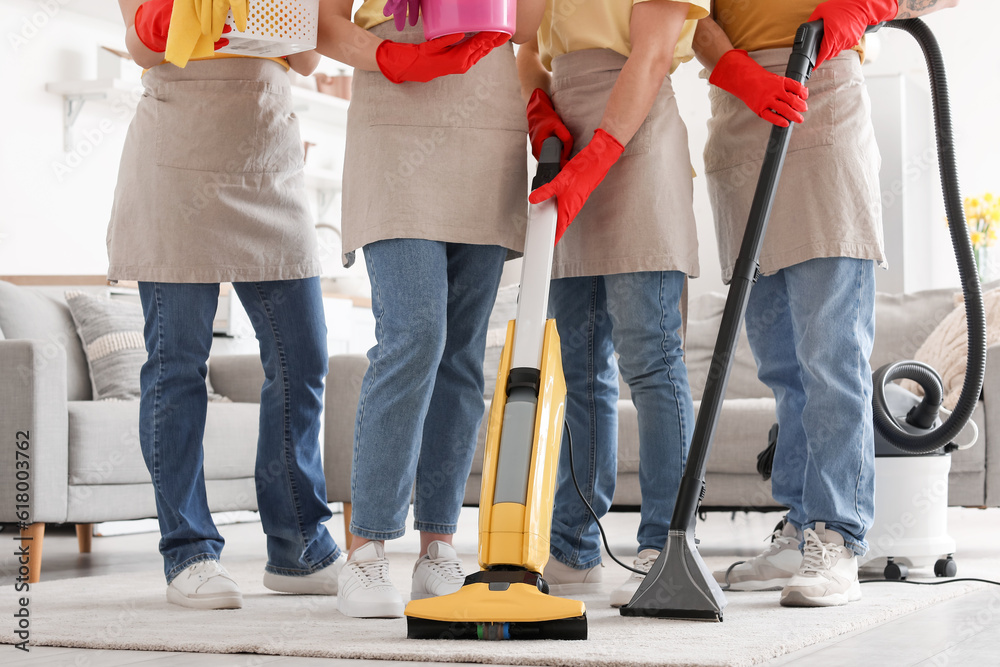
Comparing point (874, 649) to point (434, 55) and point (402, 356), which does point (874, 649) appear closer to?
point (402, 356)

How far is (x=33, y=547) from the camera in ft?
7.00

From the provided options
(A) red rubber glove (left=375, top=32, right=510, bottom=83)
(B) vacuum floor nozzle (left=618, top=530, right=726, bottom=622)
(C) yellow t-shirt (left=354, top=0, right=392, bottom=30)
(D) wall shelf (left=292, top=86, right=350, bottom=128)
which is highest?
(D) wall shelf (left=292, top=86, right=350, bottom=128)

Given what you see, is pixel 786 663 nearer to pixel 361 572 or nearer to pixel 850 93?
pixel 361 572

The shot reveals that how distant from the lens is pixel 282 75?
176cm

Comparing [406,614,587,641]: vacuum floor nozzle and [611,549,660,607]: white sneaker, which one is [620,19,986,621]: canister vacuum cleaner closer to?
[611,549,660,607]: white sneaker

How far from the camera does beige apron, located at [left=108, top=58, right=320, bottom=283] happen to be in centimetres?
166

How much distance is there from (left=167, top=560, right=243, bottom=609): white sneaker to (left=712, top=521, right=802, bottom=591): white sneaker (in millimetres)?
816

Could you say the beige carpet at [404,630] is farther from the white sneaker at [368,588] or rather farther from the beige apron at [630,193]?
the beige apron at [630,193]

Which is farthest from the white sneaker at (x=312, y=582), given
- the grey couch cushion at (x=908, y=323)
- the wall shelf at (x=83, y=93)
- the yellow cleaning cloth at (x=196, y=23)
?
the wall shelf at (x=83, y=93)

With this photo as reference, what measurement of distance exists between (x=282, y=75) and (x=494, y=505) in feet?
2.95

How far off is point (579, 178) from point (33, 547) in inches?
55.7

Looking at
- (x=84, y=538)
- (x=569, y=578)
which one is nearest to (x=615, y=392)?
(x=569, y=578)

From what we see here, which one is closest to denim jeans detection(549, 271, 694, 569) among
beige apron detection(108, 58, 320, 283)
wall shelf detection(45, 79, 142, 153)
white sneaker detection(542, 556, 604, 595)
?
white sneaker detection(542, 556, 604, 595)

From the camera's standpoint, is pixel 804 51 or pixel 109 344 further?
pixel 109 344
